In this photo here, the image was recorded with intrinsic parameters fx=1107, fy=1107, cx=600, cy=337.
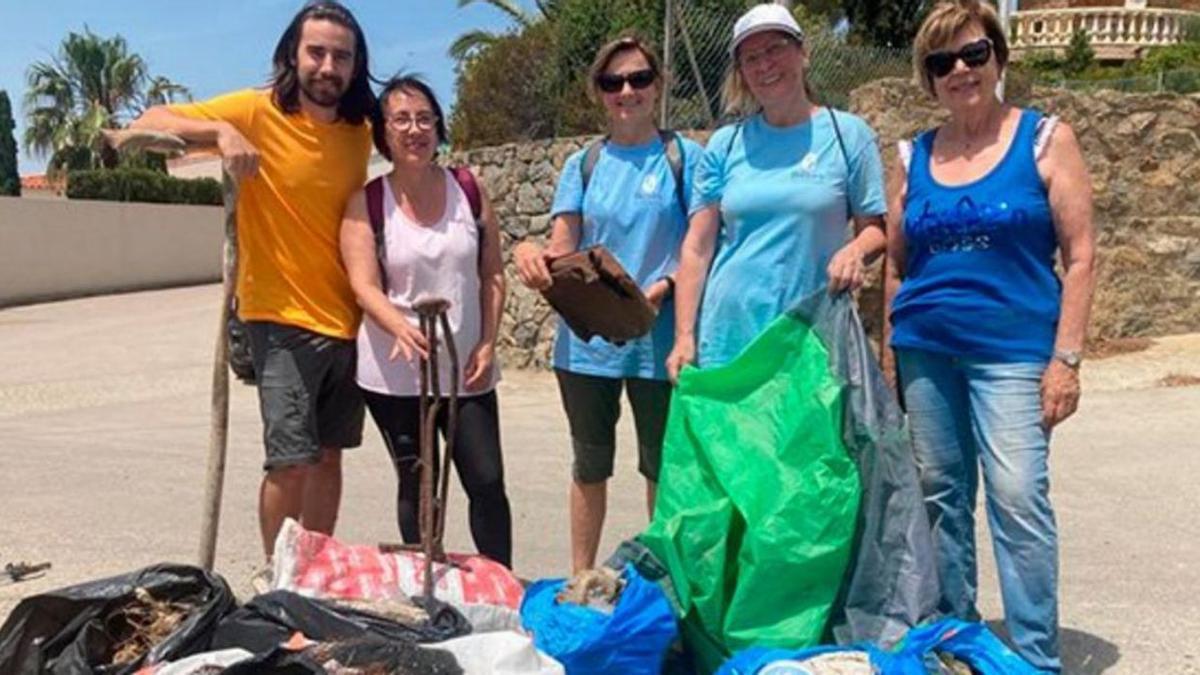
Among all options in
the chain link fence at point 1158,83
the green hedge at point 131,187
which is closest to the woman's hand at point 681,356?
the chain link fence at point 1158,83

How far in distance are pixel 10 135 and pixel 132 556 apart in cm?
4076

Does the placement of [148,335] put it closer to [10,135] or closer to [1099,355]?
[1099,355]

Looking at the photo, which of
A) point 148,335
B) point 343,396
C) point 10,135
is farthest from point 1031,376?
point 10,135

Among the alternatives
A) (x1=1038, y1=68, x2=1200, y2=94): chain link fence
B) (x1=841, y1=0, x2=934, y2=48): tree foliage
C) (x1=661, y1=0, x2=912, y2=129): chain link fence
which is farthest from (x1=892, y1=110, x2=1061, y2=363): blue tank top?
(x1=841, y1=0, x2=934, y2=48): tree foliage

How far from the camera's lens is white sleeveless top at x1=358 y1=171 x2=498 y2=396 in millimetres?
3342

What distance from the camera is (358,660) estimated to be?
100 inches

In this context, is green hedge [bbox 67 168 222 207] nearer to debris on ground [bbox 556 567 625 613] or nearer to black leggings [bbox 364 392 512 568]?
black leggings [bbox 364 392 512 568]

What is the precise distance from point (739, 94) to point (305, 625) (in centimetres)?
198

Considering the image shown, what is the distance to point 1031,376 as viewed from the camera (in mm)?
3033

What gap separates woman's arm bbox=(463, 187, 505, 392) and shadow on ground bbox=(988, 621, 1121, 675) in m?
1.85

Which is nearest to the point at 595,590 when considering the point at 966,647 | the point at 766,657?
the point at 766,657

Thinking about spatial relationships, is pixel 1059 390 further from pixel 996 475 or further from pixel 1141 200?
pixel 1141 200

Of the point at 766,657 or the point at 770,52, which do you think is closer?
the point at 766,657

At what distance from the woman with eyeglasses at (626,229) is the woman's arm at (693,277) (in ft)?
0.42
